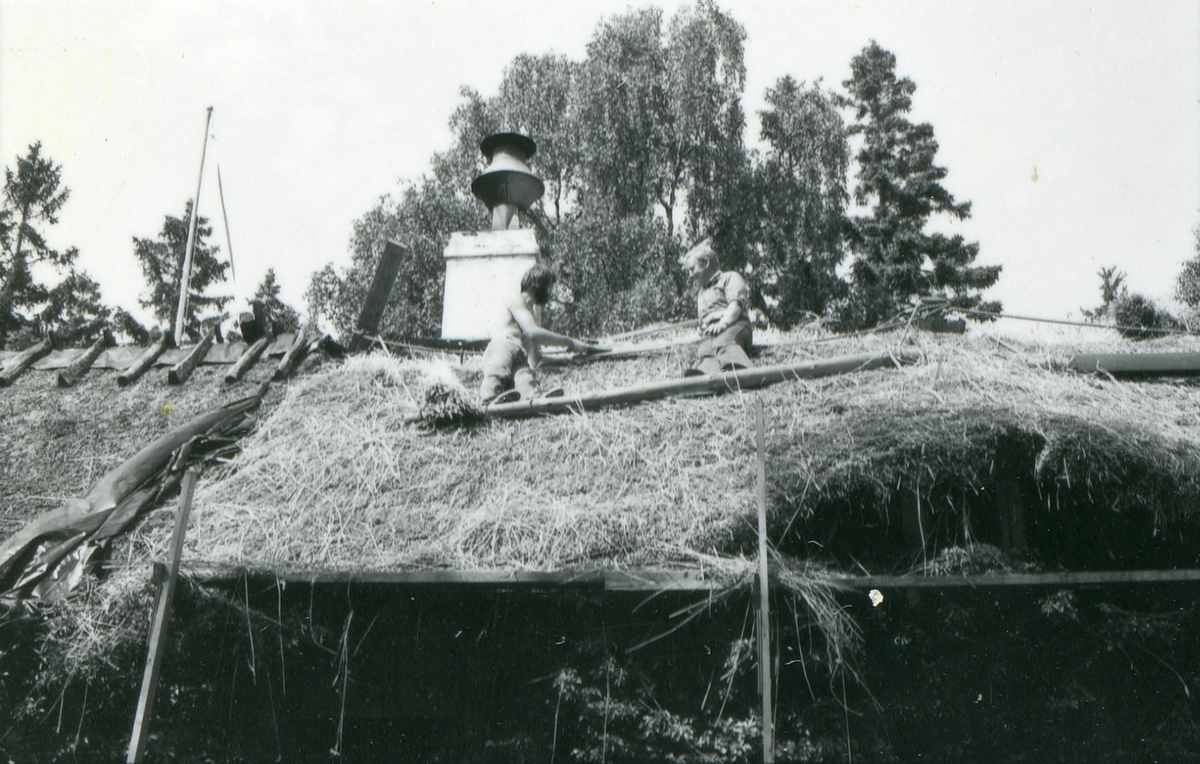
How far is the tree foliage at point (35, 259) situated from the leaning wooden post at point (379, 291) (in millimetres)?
27214

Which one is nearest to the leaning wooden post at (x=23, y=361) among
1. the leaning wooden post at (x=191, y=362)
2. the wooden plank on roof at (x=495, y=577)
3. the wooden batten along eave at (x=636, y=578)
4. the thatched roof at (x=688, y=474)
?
the thatched roof at (x=688, y=474)

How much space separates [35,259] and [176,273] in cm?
596

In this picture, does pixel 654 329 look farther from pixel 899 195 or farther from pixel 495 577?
pixel 899 195

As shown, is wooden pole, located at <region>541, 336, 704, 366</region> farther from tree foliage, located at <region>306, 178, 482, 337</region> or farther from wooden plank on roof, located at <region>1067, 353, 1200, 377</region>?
tree foliage, located at <region>306, 178, 482, 337</region>

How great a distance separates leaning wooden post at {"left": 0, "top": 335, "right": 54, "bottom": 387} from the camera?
7.67 meters

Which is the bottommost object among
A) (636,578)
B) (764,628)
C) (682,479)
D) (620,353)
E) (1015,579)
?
(764,628)

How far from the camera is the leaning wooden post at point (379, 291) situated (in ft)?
26.6

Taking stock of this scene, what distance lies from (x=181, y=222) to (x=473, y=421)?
122 ft

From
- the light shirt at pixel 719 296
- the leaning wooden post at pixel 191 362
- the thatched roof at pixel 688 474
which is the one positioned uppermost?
the light shirt at pixel 719 296

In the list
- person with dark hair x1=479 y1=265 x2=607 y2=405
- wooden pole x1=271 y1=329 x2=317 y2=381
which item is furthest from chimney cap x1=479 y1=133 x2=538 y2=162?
wooden pole x1=271 y1=329 x2=317 y2=381

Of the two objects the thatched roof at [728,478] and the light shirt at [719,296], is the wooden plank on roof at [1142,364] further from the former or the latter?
the light shirt at [719,296]

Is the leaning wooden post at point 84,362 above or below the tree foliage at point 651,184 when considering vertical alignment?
below

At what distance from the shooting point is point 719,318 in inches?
302

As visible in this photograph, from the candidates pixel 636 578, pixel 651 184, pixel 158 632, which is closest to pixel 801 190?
pixel 651 184
